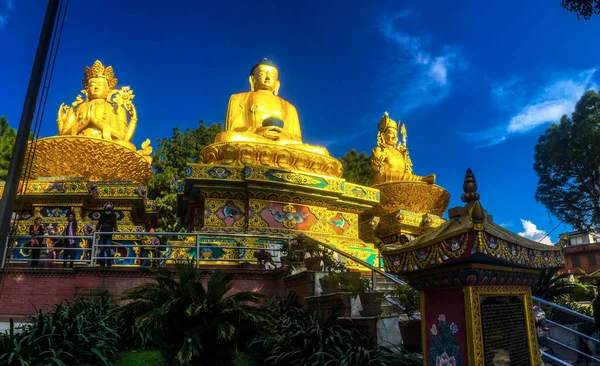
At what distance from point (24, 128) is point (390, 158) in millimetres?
16464

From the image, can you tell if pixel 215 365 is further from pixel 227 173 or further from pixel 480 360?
pixel 227 173

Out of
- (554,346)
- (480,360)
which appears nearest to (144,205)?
(554,346)

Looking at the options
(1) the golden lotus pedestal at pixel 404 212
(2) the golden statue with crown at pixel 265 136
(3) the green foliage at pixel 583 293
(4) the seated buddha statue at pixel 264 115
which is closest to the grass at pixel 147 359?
(2) the golden statue with crown at pixel 265 136

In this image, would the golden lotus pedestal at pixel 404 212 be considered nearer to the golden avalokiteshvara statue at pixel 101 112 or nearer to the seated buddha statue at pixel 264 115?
the seated buddha statue at pixel 264 115

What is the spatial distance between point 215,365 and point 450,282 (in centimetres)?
362

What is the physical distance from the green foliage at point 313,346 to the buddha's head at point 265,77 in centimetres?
1354

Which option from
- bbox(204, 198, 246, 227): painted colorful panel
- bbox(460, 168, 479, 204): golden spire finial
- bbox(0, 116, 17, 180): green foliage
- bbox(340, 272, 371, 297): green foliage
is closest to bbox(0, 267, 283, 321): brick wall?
bbox(340, 272, 371, 297): green foliage

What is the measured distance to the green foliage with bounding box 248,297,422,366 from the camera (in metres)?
5.28

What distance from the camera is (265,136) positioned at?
15578 mm

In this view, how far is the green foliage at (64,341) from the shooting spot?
202 inches

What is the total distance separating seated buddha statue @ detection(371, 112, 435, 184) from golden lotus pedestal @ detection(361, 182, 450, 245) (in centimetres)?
58

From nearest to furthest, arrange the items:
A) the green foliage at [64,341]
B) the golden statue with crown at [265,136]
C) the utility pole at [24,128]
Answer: the utility pole at [24,128], the green foliage at [64,341], the golden statue with crown at [265,136]

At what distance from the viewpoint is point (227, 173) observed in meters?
12.6

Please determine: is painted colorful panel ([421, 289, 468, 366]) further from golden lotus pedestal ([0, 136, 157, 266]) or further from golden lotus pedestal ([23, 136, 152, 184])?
golden lotus pedestal ([23, 136, 152, 184])
